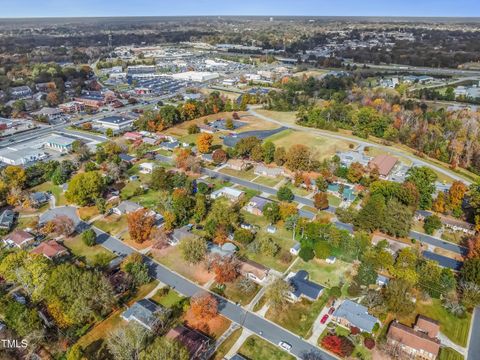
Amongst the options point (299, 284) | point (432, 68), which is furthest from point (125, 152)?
point (432, 68)

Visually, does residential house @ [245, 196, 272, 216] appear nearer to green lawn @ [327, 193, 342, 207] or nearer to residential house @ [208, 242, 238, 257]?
residential house @ [208, 242, 238, 257]

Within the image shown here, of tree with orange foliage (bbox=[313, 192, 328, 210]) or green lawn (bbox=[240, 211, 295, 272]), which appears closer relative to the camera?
green lawn (bbox=[240, 211, 295, 272])

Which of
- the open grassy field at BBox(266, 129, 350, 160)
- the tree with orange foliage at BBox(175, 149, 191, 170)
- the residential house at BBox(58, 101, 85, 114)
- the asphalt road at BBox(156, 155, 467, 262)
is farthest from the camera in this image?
the residential house at BBox(58, 101, 85, 114)

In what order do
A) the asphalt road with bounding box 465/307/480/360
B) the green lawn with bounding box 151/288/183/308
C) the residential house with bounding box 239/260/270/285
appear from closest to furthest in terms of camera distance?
1. the asphalt road with bounding box 465/307/480/360
2. the green lawn with bounding box 151/288/183/308
3. the residential house with bounding box 239/260/270/285

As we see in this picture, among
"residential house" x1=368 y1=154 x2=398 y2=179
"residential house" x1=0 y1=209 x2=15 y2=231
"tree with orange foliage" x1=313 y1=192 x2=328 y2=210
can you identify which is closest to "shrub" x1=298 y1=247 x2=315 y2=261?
"tree with orange foliage" x1=313 y1=192 x2=328 y2=210

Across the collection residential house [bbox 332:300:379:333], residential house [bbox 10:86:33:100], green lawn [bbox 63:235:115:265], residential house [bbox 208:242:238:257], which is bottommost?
green lawn [bbox 63:235:115:265]

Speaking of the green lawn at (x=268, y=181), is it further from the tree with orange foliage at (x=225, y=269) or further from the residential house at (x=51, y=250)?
the residential house at (x=51, y=250)

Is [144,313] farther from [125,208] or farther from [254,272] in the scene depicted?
[125,208]
